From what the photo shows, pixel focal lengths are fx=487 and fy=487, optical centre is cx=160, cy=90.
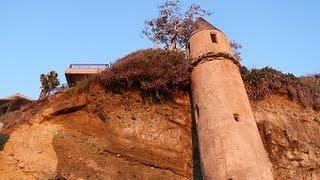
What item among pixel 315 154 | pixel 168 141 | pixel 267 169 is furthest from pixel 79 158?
pixel 315 154

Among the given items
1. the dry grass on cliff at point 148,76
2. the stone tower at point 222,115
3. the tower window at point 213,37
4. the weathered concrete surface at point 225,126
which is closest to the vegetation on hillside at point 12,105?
the dry grass on cliff at point 148,76

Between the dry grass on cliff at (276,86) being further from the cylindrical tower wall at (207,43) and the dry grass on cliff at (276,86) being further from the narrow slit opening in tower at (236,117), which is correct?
the narrow slit opening in tower at (236,117)

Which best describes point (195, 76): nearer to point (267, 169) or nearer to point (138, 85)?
point (138, 85)

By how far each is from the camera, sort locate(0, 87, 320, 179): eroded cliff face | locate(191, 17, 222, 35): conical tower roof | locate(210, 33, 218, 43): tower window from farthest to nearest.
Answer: locate(191, 17, 222, 35): conical tower roof → locate(210, 33, 218, 43): tower window → locate(0, 87, 320, 179): eroded cliff face

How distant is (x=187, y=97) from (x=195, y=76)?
1.18 metres

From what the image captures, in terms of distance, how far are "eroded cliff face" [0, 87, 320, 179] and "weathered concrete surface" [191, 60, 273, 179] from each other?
1427 millimetres

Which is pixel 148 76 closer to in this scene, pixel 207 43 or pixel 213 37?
pixel 207 43

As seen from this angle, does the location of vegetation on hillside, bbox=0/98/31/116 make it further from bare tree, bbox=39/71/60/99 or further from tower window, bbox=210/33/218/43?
tower window, bbox=210/33/218/43

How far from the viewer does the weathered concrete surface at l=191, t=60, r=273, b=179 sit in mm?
13695

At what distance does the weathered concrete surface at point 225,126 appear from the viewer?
13.7m

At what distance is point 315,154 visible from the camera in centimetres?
1798

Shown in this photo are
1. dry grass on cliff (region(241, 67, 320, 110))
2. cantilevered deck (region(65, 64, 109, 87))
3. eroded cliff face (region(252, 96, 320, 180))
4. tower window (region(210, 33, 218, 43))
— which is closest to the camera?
eroded cliff face (region(252, 96, 320, 180))

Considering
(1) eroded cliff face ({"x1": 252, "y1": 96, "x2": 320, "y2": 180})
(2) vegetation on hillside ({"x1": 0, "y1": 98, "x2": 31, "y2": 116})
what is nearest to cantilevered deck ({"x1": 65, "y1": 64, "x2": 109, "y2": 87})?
(2) vegetation on hillside ({"x1": 0, "y1": 98, "x2": 31, "y2": 116})

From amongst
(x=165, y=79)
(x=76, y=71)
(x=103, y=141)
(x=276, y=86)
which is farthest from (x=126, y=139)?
(x=76, y=71)
